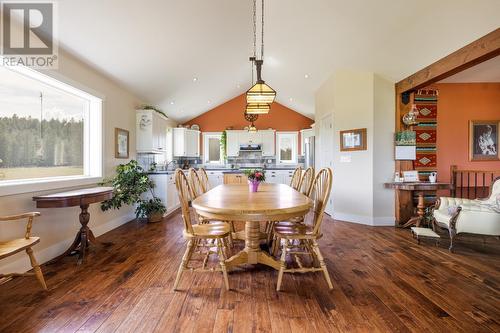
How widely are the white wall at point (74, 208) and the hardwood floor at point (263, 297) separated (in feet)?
1.08

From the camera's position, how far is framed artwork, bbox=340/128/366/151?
4.49 m

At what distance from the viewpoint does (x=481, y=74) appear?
4473 millimetres

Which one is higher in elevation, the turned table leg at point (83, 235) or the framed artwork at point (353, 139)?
the framed artwork at point (353, 139)

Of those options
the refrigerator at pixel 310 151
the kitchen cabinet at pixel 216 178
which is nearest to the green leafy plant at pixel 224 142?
the kitchen cabinet at pixel 216 178

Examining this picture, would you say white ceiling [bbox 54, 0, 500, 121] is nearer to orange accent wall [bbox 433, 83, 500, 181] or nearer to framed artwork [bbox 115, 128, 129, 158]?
framed artwork [bbox 115, 128, 129, 158]

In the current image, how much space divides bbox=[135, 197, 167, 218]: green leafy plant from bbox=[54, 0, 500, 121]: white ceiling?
207 centimetres

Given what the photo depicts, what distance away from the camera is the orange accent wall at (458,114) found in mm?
4801

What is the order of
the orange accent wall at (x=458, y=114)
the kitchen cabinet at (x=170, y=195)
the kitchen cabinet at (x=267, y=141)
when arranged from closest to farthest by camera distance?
the orange accent wall at (x=458, y=114)
the kitchen cabinet at (x=170, y=195)
the kitchen cabinet at (x=267, y=141)

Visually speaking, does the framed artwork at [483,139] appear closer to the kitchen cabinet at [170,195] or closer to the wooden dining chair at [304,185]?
the wooden dining chair at [304,185]

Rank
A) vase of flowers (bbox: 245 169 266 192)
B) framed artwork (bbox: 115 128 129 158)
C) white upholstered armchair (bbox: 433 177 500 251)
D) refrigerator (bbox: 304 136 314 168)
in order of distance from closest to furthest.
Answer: vase of flowers (bbox: 245 169 266 192), white upholstered armchair (bbox: 433 177 500 251), framed artwork (bbox: 115 128 129 158), refrigerator (bbox: 304 136 314 168)

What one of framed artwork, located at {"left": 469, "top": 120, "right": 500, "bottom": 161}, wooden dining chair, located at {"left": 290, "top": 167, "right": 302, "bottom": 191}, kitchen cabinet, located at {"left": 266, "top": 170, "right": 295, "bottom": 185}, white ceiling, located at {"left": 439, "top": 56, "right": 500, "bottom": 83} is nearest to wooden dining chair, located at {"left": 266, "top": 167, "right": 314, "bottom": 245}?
wooden dining chair, located at {"left": 290, "top": 167, "right": 302, "bottom": 191}

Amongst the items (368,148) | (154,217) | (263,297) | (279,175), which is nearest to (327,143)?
(368,148)

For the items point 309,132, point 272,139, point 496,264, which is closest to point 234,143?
point 272,139

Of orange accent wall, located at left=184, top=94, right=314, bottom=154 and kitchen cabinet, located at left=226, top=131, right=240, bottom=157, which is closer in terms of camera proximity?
kitchen cabinet, located at left=226, top=131, right=240, bottom=157
